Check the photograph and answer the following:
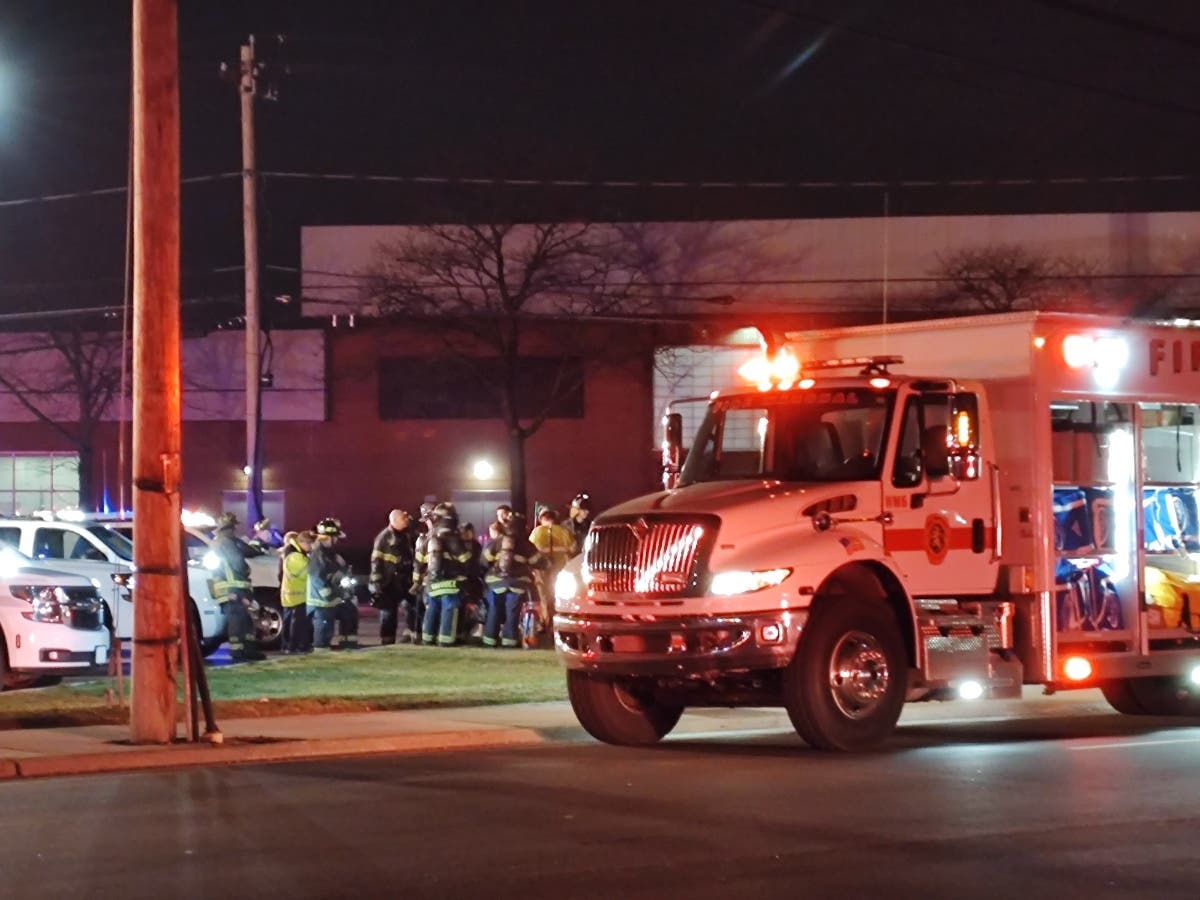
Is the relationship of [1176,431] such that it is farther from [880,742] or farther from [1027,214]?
[1027,214]

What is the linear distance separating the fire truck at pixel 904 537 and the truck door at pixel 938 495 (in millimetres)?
16

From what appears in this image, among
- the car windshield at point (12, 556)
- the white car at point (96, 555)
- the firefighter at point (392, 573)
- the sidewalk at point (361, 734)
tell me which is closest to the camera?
the sidewalk at point (361, 734)

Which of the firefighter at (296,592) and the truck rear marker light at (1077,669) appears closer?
the truck rear marker light at (1077,669)

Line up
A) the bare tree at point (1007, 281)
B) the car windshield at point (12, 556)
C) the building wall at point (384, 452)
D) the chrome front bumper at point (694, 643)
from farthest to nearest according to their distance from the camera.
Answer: the building wall at point (384, 452) < the bare tree at point (1007, 281) < the car windshield at point (12, 556) < the chrome front bumper at point (694, 643)

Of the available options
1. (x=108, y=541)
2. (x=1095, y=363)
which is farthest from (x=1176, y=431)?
(x=108, y=541)

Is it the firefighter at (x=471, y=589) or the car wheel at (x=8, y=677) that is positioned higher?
the firefighter at (x=471, y=589)

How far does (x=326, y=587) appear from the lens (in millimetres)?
21578

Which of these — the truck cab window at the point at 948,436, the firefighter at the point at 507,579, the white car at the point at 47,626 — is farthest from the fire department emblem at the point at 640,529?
the firefighter at the point at 507,579

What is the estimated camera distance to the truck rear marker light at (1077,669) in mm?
14141

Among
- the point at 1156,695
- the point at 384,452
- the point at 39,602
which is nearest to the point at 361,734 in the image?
the point at 39,602

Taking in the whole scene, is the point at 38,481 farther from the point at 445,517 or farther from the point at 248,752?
the point at 248,752

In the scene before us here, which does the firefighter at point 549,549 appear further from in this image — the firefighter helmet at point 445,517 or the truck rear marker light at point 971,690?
the truck rear marker light at point 971,690

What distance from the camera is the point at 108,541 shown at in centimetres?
2061

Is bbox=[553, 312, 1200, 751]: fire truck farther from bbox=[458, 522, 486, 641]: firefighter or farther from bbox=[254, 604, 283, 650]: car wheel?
bbox=[254, 604, 283, 650]: car wheel
